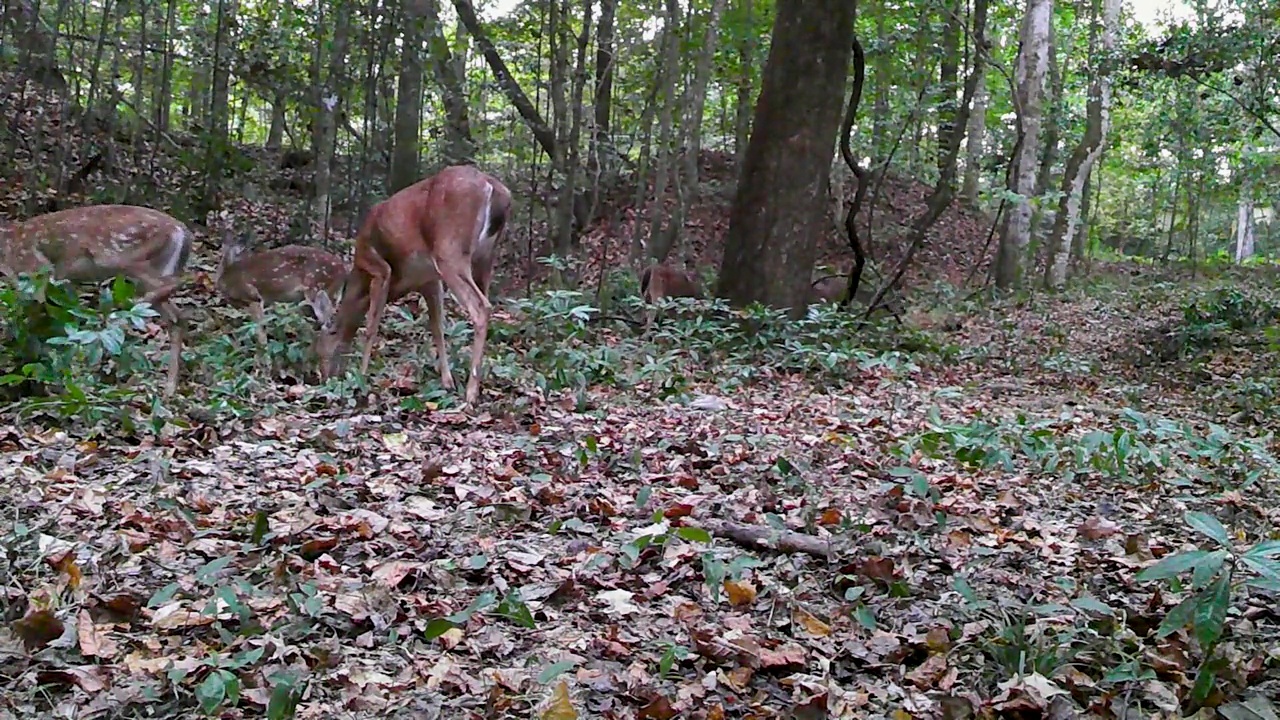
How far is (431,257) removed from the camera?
7543 mm

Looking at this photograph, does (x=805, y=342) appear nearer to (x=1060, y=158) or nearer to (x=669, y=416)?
(x=669, y=416)

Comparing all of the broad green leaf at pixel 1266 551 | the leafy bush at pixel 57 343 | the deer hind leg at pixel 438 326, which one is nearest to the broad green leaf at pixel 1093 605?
the broad green leaf at pixel 1266 551

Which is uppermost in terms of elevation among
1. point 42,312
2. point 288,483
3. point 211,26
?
point 211,26

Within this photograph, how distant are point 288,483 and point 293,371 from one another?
3.10m

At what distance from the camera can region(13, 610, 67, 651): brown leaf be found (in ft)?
9.51

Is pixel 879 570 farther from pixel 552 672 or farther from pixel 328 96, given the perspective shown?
pixel 328 96

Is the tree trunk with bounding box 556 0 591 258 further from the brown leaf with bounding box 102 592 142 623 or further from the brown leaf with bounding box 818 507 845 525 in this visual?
the brown leaf with bounding box 102 592 142 623

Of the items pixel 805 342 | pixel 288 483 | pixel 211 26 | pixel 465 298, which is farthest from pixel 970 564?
pixel 211 26

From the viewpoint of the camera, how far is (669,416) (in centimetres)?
645

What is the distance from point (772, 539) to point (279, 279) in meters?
6.58

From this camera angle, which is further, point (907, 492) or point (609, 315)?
point (609, 315)

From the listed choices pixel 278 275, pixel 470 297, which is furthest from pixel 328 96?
pixel 470 297

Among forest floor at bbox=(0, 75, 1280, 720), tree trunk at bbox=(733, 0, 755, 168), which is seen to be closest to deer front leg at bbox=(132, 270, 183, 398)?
forest floor at bbox=(0, 75, 1280, 720)

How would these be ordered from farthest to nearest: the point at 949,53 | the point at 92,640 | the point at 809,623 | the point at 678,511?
the point at 949,53, the point at 678,511, the point at 809,623, the point at 92,640
